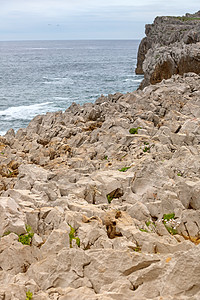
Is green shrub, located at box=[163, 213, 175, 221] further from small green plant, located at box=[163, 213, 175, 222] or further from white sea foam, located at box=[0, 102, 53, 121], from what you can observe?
white sea foam, located at box=[0, 102, 53, 121]

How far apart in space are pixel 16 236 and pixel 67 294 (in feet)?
9.84

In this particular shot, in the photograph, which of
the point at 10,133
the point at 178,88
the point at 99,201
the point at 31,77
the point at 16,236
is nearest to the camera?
the point at 16,236

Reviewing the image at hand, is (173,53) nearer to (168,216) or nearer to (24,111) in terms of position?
(24,111)

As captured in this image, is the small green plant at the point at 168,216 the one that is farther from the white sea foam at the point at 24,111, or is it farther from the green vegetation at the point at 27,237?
the white sea foam at the point at 24,111

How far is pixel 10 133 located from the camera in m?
26.6

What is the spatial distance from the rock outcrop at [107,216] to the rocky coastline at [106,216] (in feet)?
0.08

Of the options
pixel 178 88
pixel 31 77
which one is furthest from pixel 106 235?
pixel 31 77

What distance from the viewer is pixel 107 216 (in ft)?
34.3

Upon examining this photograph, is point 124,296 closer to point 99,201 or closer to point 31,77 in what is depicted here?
point 99,201

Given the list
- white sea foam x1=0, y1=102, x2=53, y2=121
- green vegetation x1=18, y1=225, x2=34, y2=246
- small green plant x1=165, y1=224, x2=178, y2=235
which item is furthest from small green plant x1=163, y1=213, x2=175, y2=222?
white sea foam x1=0, y1=102, x2=53, y2=121

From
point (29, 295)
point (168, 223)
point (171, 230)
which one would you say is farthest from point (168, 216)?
point (29, 295)

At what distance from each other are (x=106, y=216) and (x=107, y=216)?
4 centimetres

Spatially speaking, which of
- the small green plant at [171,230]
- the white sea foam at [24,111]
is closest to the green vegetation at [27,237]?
the small green plant at [171,230]

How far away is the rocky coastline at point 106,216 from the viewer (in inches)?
275
